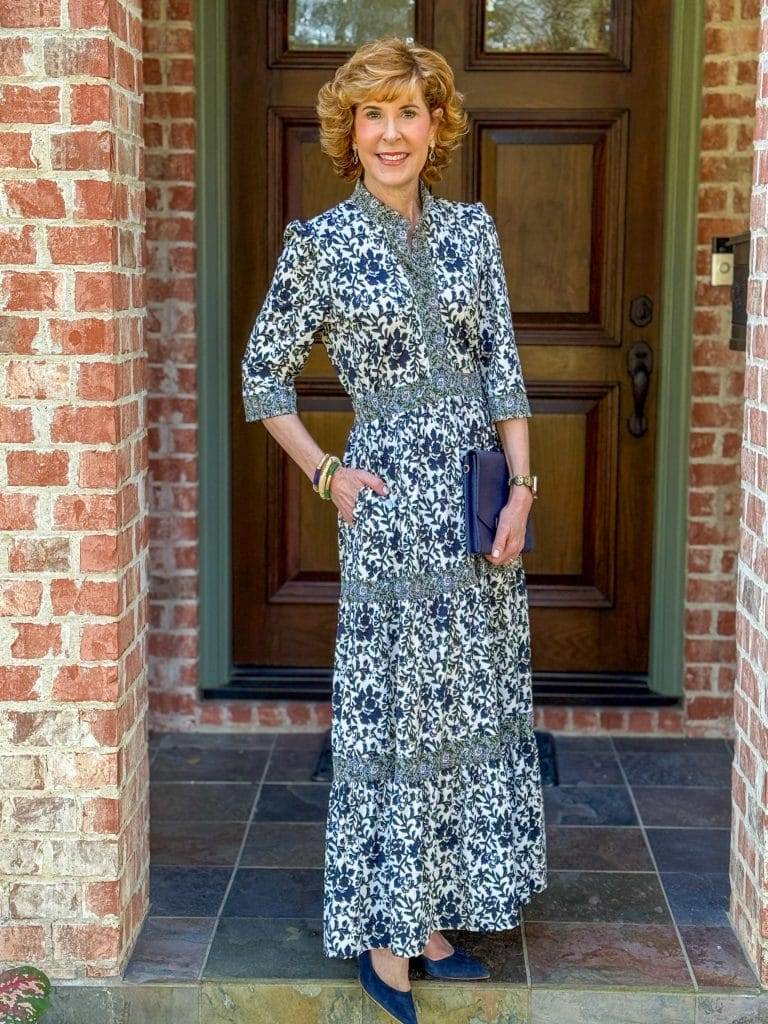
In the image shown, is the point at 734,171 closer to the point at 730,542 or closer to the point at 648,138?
the point at 648,138

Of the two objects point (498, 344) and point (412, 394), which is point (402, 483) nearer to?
point (412, 394)

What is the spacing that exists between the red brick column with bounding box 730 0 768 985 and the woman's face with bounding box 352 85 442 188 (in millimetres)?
714

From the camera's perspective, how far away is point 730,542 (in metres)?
4.34

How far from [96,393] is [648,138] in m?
2.26

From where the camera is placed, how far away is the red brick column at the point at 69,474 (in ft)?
8.66

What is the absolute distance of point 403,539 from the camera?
2.81 m

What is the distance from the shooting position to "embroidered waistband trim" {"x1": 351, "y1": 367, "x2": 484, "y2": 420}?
282 cm

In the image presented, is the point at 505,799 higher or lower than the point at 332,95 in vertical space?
lower

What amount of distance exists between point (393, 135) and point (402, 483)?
691mm

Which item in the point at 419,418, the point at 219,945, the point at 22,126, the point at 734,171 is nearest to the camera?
the point at 22,126

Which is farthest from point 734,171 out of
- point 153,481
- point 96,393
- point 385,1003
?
point 385,1003

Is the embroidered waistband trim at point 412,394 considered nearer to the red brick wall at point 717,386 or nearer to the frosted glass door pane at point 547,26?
the red brick wall at point 717,386

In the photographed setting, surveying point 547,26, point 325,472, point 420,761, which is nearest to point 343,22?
point 547,26

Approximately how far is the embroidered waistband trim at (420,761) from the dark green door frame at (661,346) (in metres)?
1.63
